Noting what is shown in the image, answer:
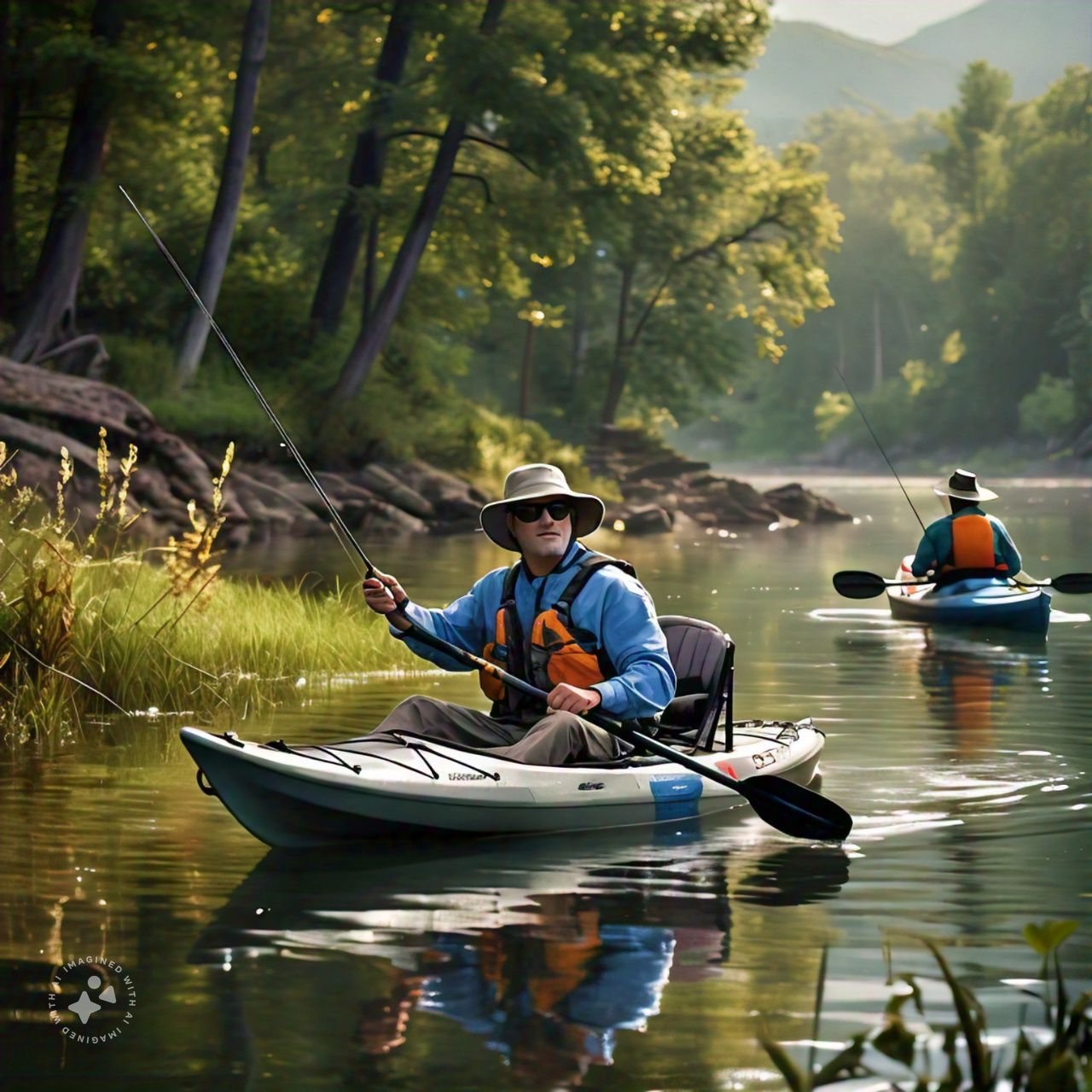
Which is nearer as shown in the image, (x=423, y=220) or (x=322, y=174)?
(x=423, y=220)

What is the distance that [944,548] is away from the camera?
18469 millimetres

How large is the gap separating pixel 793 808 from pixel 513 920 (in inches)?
71.0

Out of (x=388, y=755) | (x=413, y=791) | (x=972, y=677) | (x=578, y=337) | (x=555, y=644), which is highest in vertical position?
(x=578, y=337)

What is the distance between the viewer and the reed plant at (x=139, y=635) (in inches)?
426

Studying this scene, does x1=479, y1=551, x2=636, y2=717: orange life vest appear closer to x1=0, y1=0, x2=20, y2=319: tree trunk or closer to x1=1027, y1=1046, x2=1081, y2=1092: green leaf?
x1=1027, y1=1046, x2=1081, y2=1092: green leaf

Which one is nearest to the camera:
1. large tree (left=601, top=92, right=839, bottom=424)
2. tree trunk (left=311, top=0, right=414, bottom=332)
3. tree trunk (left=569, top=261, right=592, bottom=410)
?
tree trunk (left=311, top=0, right=414, bottom=332)

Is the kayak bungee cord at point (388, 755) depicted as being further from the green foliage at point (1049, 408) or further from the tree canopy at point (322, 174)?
the green foliage at point (1049, 408)

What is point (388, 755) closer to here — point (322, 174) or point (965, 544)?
point (965, 544)

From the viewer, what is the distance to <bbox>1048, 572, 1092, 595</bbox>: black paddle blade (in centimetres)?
1778

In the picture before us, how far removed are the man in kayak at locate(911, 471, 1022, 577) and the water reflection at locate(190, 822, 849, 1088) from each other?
984cm

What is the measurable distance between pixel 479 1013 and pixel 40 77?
25.9m

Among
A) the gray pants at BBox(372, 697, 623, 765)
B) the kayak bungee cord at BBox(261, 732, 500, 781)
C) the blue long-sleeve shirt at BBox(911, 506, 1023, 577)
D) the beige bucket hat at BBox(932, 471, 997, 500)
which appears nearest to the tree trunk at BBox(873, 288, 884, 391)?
the blue long-sleeve shirt at BBox(911, 506, 1023, 577)

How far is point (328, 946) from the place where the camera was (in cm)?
670

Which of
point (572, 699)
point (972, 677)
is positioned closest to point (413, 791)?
point (572, 699)
